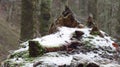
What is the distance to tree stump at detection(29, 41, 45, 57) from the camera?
149 inches

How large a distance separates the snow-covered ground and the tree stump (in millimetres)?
58

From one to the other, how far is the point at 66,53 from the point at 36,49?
0.37 meters

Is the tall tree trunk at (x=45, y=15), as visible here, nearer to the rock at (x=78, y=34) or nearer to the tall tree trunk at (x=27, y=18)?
the tall tree trunk at (x=27, y=18)

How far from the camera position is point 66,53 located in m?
3.83

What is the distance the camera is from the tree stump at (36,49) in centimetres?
377

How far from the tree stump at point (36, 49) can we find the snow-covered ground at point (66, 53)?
58 millimetres

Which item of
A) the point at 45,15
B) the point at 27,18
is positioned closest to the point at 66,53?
the point at 27,18

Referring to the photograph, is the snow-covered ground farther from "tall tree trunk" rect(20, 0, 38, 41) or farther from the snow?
"tall tree trunk" rect(20, 0, 38, 41)

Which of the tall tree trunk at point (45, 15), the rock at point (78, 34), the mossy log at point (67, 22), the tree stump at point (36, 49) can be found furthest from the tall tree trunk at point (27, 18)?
the tree stump at point (36, 49)

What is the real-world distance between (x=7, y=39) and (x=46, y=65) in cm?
2067

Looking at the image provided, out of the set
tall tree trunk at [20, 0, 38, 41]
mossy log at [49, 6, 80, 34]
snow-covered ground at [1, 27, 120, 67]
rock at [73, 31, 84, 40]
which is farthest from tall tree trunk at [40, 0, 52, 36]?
rock at [73, 31, 84, 40]

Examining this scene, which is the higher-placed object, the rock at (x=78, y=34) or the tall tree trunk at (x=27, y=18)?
the tall tree trunk at (x=27, y=18)

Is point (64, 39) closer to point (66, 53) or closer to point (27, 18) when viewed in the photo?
point (66, 53)

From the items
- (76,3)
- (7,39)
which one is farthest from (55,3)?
(7,39)
